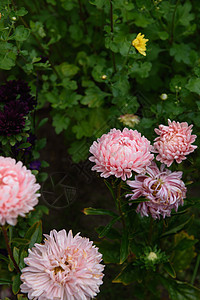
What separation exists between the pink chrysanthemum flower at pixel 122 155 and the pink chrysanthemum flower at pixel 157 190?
10cm

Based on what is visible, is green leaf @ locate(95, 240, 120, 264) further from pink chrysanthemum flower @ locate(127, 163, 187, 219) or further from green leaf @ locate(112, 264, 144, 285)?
pink chrysanthemum flower @ locate(127, 163, 187, 219)

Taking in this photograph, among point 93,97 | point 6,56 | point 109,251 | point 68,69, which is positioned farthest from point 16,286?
point 68,69

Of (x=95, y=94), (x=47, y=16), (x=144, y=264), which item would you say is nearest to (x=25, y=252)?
(x=144, y=264)

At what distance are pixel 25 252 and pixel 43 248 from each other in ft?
0.51

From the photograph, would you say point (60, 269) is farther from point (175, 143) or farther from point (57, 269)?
point (175, 143)

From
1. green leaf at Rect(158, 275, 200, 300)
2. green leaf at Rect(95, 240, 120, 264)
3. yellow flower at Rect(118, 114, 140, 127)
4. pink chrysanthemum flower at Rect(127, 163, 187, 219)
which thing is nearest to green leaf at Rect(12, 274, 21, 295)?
pink chrysanthemum flower at Rect(127, 163, 187, 219)

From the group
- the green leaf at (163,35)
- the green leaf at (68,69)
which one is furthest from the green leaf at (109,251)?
the green leaf at (163,35)

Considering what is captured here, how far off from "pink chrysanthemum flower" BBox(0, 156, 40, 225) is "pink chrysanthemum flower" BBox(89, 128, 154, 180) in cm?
23

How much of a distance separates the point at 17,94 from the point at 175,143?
0.64 m

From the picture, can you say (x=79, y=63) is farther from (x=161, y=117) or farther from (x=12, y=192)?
(x=12, y=192)

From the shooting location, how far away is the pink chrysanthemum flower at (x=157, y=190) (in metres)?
1.01

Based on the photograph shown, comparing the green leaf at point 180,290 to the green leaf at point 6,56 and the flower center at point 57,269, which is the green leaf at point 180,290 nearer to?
the flower center at point 57,269

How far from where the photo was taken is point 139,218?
1347 millimetres

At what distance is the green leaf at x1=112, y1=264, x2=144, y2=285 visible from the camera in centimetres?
132
